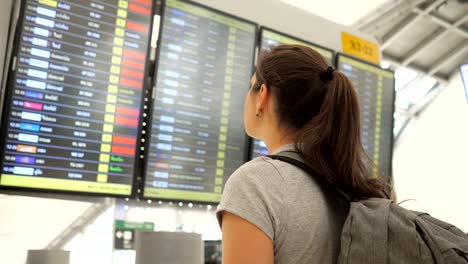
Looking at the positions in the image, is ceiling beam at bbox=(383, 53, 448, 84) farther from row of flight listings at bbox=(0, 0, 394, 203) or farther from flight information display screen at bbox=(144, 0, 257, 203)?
flight information display screen at bbox=(144, 0, 257, 203)

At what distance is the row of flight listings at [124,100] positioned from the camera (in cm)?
189

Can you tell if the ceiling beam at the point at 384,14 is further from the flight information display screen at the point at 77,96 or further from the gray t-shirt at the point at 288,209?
the gray t-shirt at the point at 288,209

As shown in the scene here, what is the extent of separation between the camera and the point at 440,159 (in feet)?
25.8

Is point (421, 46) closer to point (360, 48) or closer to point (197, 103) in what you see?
point (360, 48)

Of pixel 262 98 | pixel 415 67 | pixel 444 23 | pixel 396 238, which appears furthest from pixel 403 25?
pixel 396 238

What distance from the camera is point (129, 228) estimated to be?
2160mm

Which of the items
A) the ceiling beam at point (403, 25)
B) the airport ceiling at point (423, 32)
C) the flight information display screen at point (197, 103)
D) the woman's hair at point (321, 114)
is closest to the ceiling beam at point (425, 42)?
the airport ceiling at point (423, 32)

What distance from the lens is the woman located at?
111cm

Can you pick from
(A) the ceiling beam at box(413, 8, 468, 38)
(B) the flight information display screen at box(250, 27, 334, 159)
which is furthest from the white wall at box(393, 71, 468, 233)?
(B) the flight information display screen at box(250, 27, 334, 159)

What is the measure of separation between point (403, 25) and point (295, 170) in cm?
552

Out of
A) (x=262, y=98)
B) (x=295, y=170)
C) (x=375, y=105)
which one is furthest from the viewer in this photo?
(x=375, y=105)

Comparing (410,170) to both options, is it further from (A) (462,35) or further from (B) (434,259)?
(B) (434,259)

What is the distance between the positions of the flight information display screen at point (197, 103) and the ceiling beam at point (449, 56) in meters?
5.60

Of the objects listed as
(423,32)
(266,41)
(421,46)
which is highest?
(423,32)
